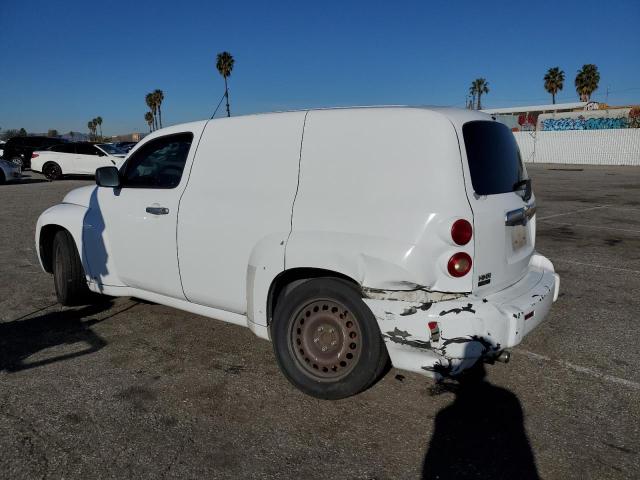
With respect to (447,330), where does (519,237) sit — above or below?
above

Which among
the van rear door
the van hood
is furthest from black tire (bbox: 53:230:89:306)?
the van rear door

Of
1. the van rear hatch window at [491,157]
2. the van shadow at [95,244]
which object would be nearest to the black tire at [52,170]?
the van shadow at [95,244]

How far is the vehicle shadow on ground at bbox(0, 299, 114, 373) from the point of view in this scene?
3.98m

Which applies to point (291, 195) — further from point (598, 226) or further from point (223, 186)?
point (598, 226)

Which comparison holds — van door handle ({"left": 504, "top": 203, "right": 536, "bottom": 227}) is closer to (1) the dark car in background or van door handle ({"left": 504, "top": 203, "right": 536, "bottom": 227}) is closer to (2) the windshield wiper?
(2) the windshield wiper

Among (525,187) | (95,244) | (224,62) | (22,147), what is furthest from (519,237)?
(224,62)

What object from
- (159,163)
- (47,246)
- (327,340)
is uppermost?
(159,163)

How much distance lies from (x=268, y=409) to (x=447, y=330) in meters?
1.22

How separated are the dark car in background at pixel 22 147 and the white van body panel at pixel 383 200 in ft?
94.8

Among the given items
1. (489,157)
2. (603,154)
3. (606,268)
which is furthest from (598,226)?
(603,154)

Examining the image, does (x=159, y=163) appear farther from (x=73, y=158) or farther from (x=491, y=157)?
(x=73, y=158)

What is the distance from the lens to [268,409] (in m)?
3.23

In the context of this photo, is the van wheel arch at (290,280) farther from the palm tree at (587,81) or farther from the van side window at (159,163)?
the palm tree at (587,81)

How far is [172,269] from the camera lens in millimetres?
4078
